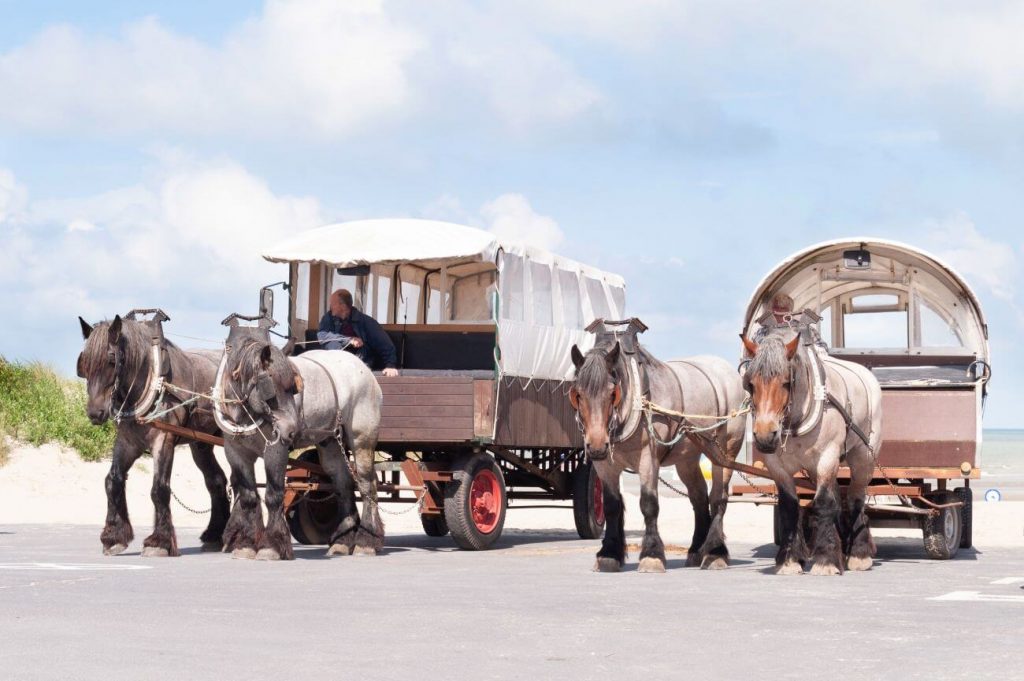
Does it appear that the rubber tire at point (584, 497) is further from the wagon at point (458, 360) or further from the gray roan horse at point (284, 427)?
the gray roan horse at point (284, 427)

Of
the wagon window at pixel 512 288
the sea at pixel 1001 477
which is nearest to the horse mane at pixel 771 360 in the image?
the wagon window at pixel 512 288

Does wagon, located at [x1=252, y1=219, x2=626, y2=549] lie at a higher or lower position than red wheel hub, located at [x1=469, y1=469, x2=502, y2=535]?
higher

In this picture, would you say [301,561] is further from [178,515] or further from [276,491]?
[178,515]

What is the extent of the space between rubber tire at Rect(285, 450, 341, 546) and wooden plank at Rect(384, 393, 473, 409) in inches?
61.6

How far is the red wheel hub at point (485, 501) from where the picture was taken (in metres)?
15.8

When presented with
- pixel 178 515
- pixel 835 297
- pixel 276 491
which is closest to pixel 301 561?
pixel 276 491

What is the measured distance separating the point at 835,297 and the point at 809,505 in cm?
395

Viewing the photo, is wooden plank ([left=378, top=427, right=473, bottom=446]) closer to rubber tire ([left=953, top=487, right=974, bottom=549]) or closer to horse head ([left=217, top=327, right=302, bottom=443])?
horse head ([left=217, top=327, right=302, bottom=443])

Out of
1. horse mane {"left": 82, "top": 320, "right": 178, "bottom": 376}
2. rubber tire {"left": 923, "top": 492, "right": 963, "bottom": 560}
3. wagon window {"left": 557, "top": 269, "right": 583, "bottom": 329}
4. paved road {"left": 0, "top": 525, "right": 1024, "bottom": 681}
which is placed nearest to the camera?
paved road {"left": 0, "top": 525, "right": 1024, "bottom": 681}

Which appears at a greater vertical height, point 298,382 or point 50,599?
point 298,382

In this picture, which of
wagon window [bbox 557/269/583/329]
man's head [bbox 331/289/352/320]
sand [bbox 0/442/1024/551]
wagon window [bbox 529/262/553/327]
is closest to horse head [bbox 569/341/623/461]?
man's head [bbox 331/289/352/320]

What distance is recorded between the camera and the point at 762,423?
1213 centimetres

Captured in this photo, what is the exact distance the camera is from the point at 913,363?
52.3 ft

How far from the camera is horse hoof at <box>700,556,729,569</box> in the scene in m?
13.4
